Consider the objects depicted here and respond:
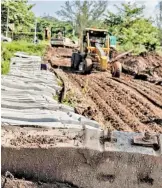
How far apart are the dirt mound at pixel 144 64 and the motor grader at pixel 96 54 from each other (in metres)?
2.34

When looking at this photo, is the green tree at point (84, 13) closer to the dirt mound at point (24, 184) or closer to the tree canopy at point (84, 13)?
the tree canopy at point (84, 13)

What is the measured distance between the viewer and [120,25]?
46.5 m

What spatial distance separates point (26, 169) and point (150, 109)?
29.3 feet

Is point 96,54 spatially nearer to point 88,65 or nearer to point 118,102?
point 88,65

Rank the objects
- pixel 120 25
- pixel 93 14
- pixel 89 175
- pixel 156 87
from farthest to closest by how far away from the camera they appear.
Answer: pixel 93 14 < pixel 120 25 < pixel 156 87 < pixel 89 175

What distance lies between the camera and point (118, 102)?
1362 cm

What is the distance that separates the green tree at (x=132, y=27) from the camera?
4354 centimetres

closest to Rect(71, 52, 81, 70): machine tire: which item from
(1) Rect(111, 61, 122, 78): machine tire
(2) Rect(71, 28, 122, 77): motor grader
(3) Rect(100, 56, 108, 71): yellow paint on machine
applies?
(2) Rect(71, 28, 122, 77): motor grader

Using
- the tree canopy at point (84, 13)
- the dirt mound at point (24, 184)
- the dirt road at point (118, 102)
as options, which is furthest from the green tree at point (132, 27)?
the dirt mound at point (24, 184)

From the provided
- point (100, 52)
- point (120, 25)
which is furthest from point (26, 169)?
point (120, 25)

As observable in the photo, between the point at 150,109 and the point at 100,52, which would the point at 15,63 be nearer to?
the point at 100,52

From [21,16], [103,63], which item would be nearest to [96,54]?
[103,63]

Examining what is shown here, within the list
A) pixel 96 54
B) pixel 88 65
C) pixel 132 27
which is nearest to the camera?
pixel 88 65

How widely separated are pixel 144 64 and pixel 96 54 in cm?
793
